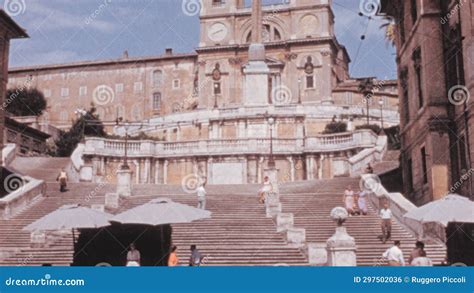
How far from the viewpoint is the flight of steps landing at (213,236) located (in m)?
20.0

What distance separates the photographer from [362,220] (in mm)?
24156

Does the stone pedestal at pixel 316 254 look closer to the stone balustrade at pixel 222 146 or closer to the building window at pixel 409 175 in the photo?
the building window at pixel 409 175

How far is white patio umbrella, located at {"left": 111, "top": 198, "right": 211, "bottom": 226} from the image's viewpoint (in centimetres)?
1684

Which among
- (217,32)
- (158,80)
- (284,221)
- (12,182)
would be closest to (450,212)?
(284,221)

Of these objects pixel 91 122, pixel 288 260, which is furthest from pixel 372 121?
pixel 288 260

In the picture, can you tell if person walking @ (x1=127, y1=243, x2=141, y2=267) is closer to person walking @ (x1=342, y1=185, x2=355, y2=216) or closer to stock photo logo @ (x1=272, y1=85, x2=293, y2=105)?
person walking @ (x1=342, y1=185, x2=355, y2=216)

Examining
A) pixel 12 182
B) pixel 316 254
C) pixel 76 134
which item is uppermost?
pixel 76 134

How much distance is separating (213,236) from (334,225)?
13.8ft
